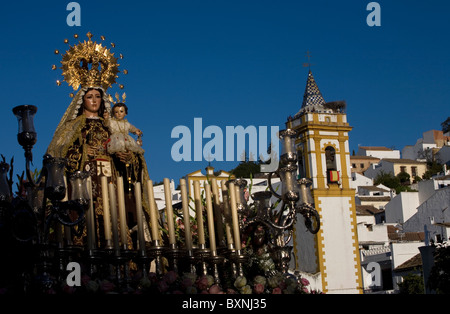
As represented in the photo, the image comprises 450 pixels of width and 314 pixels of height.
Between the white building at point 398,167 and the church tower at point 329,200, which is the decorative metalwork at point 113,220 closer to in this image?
the church tower at point 329,200

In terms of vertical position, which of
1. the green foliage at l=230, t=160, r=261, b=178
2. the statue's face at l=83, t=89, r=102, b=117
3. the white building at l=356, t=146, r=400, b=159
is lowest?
the statue's face at l=83, t=89, r=102, b=117

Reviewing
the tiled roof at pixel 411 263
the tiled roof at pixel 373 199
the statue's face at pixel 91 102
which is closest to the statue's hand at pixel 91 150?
the statue's face at pixel 91 102

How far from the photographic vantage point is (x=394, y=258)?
44.9 meters

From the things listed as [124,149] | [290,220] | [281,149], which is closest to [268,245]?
[290,220]

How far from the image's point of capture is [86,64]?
11.8 m

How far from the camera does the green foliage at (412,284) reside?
38.9 m

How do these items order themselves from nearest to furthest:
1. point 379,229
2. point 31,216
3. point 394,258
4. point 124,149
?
point 31,216, point 124,149, point 394,258, point 379,229

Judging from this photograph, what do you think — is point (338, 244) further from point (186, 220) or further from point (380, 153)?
point (380, 153)

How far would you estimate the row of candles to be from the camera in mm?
8242

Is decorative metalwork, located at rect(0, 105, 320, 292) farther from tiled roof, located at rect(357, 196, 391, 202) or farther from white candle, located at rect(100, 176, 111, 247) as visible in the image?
tiled roof, located at rect(357, 196, 391, 202)

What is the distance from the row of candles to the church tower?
A: 3534cm

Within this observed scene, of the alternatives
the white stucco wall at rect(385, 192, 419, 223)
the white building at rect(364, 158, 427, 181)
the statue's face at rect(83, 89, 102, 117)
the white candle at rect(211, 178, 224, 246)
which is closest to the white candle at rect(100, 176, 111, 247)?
the white candle at rect(211, 178, 224, 246)

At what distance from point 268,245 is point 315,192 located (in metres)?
37.6
